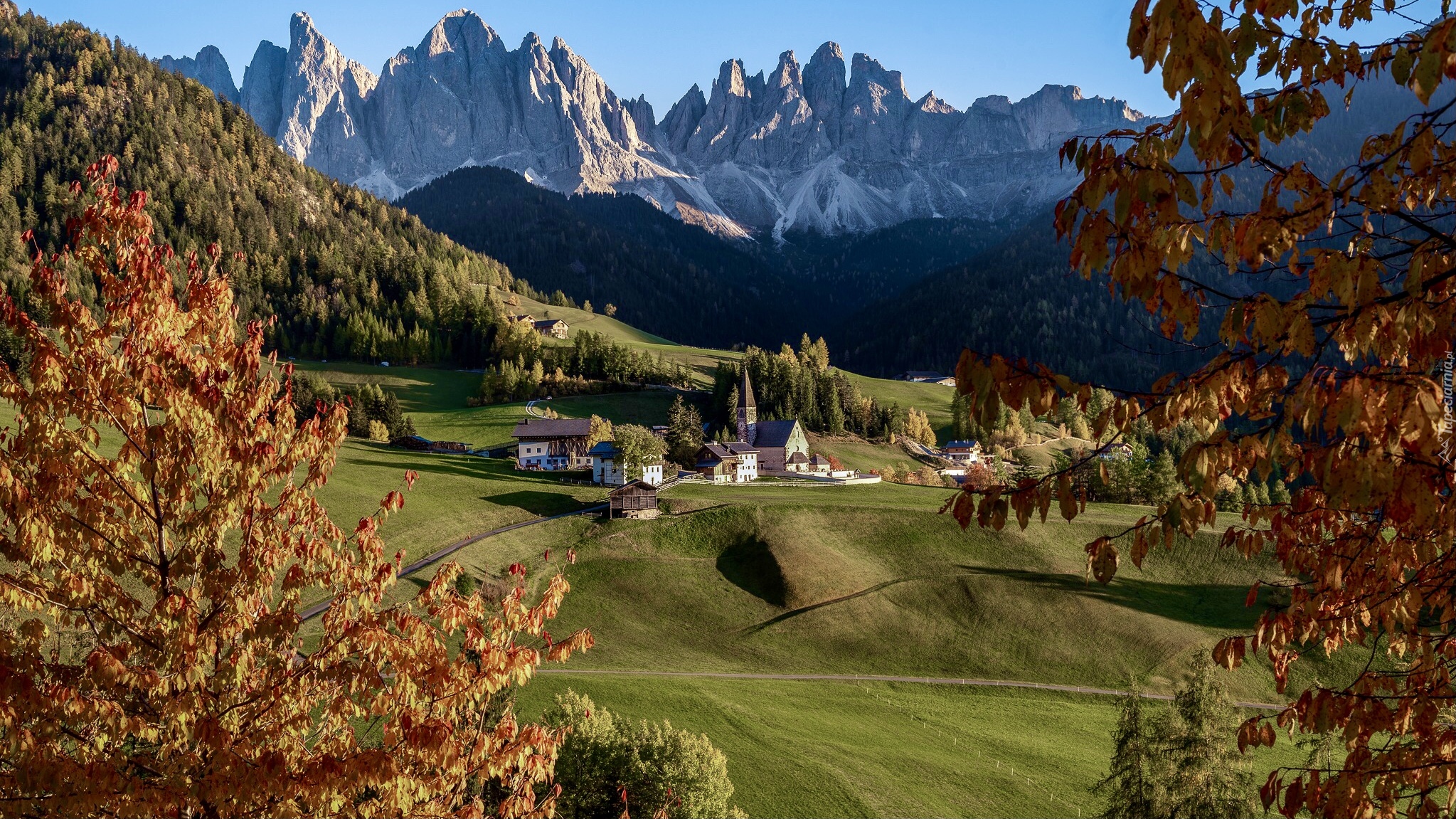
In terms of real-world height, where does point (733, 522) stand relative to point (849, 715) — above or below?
above

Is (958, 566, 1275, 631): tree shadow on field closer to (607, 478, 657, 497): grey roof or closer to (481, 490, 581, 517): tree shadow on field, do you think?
(607, 478, 657, 497): grey roof

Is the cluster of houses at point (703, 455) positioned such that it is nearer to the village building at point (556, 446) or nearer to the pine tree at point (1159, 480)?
the village building at point (556, 446)

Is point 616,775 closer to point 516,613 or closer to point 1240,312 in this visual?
point 516,613

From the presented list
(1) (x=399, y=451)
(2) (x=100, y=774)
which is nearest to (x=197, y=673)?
(2) (x=100, y=774)

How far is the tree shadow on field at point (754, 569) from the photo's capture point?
6975cm

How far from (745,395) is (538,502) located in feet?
161

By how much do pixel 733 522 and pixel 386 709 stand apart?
69548mm

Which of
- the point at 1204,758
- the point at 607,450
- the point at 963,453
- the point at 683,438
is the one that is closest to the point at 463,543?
the point at 607,450

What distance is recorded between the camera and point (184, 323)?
409 inches

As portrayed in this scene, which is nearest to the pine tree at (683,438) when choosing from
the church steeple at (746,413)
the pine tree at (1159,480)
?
the church steeple at (746,413)

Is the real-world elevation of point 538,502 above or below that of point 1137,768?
below

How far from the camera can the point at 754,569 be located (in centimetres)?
7312

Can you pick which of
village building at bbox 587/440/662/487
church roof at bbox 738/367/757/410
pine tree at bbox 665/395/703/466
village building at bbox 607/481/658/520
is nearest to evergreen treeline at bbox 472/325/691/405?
church roof at bbox 738/367/757/410

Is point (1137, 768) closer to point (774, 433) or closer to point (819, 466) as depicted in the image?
point (819, 466)
